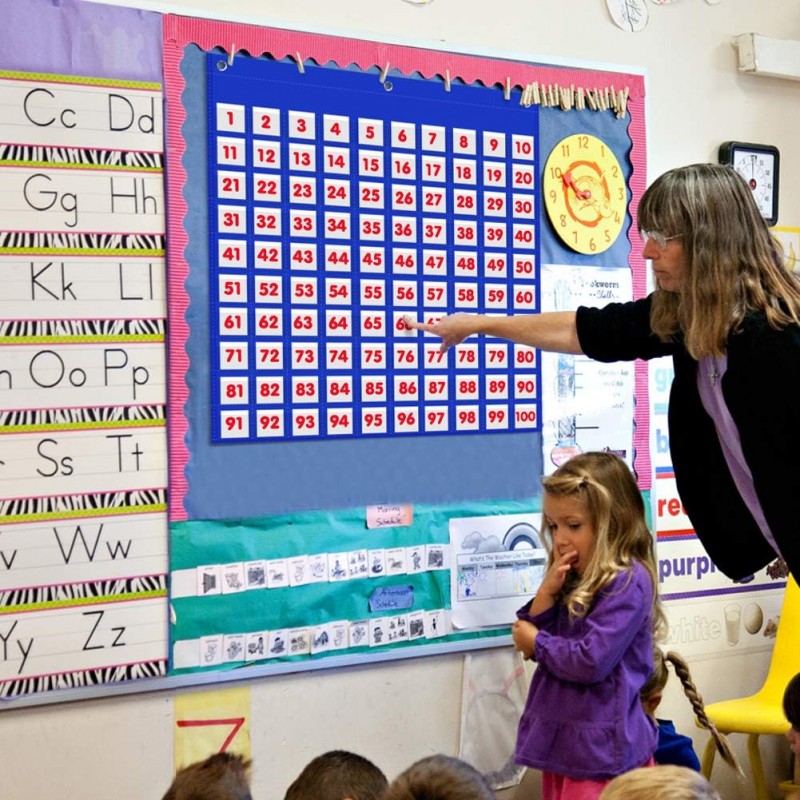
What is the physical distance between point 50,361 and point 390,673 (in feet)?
3.50

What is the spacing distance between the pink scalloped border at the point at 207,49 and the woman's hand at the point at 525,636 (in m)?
0.74

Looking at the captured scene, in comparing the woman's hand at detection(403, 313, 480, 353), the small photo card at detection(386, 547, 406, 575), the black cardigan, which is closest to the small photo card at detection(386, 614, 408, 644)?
the small photo card at detection(386, 547, 406, 575)

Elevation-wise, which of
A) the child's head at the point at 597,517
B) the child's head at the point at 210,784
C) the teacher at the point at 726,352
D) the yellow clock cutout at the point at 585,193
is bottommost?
the child's head at the point at 210,784

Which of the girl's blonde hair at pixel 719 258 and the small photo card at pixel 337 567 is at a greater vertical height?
the girl's blonde hair at pixel 719 258

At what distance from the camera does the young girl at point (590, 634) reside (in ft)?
7.39

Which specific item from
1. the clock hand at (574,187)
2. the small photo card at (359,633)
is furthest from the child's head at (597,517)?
the clock hand at (574,187)

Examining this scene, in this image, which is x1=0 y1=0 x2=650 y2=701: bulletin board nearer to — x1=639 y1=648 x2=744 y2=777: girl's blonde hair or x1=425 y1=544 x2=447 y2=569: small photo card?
x1=425 y1=544 x2=447 y2=569: small photo card

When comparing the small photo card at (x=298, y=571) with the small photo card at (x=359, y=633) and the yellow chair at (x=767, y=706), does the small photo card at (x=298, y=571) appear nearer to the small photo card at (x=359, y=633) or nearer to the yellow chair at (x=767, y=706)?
the small photo card at (x=359, y=633)

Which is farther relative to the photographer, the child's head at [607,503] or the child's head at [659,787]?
the child's head at [607,503]

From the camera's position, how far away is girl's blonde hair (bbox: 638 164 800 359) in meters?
1.94

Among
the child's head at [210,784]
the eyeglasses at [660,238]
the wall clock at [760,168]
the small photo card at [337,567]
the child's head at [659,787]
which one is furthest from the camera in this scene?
the wall clock at [760,168]

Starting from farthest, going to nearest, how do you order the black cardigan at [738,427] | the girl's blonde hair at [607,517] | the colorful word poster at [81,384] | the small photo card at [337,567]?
the small photo card at [337,567]
the girl's blonde hair at [607,517]
the colorful word poster at [81,384]
the black cardigan at [738,427]

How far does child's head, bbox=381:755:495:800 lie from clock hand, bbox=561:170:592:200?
5.86 feet

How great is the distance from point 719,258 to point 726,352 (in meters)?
0.16
